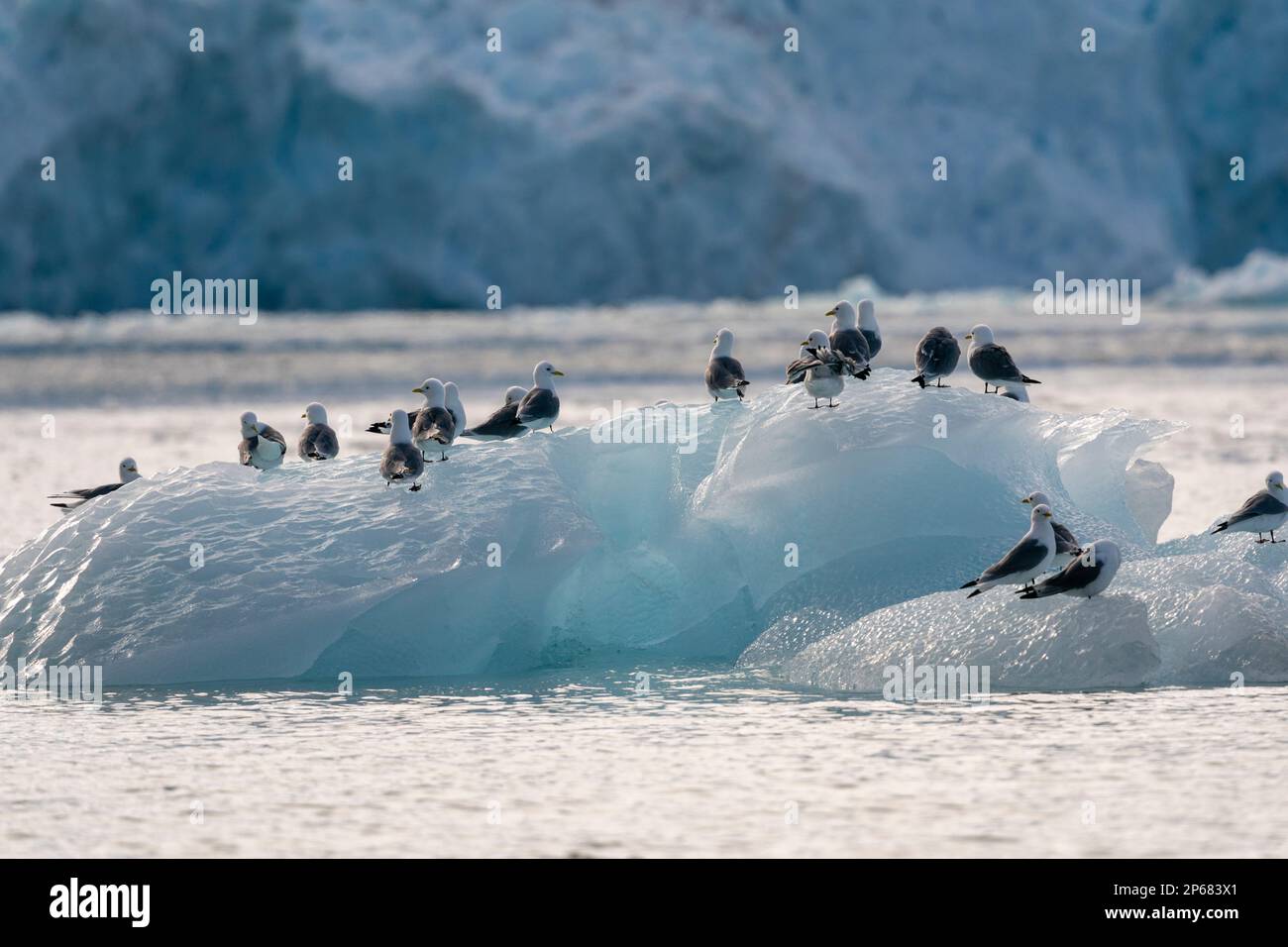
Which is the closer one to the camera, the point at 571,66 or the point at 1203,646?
the point at 1203,646

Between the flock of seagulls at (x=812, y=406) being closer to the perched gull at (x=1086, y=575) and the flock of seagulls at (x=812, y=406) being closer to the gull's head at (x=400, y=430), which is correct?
the gull's head at (x=400, y=430)

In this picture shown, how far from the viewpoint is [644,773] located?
5164 millimetres

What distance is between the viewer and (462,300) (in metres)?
31.7

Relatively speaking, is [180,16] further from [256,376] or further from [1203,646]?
[1203,646]

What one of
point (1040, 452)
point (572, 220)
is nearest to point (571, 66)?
point (572, 220)

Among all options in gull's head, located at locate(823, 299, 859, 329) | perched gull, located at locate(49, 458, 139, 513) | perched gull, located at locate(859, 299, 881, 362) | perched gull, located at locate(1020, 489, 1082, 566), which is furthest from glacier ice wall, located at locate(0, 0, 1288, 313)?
perched gull, located at locate(1020, 489, 1082, 566)
